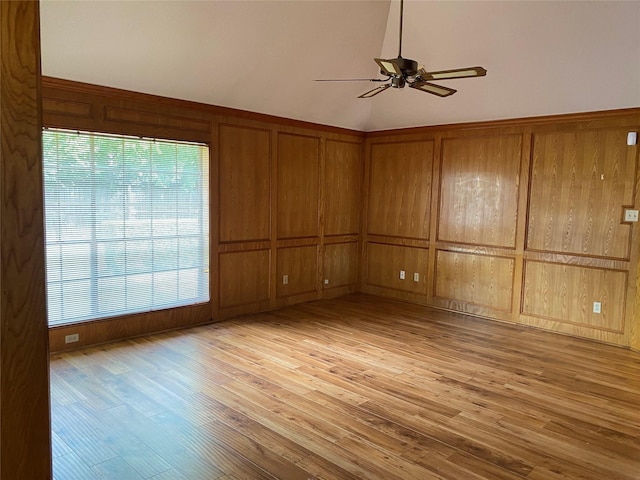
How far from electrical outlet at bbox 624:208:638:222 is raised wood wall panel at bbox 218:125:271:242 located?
12.7 ft

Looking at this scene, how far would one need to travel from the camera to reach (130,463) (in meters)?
2.52

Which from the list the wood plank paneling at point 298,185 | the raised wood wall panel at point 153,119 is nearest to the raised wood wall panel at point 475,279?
the wood plank paneling at point 298,185

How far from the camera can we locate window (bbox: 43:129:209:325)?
160 inches

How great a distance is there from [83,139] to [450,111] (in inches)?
160

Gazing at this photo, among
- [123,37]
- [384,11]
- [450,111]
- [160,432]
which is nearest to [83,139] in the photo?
Result: [123,37]

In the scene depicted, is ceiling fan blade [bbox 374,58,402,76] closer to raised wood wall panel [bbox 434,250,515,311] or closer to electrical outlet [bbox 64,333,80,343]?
raised wood wall panel [bbox 434,250,515,311]

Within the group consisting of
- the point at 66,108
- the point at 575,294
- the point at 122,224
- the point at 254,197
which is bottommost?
the point at 575,294

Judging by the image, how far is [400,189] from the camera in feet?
21.4

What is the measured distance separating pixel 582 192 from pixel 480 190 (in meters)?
1.14

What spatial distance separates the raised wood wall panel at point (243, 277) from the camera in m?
5.39

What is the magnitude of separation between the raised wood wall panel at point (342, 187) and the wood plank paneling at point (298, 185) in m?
0.21

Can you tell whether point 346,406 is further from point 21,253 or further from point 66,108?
point 66,108

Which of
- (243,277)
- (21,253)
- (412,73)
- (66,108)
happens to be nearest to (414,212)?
(243,277)

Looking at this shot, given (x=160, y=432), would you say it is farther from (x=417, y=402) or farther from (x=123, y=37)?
(x=123, y=37)
